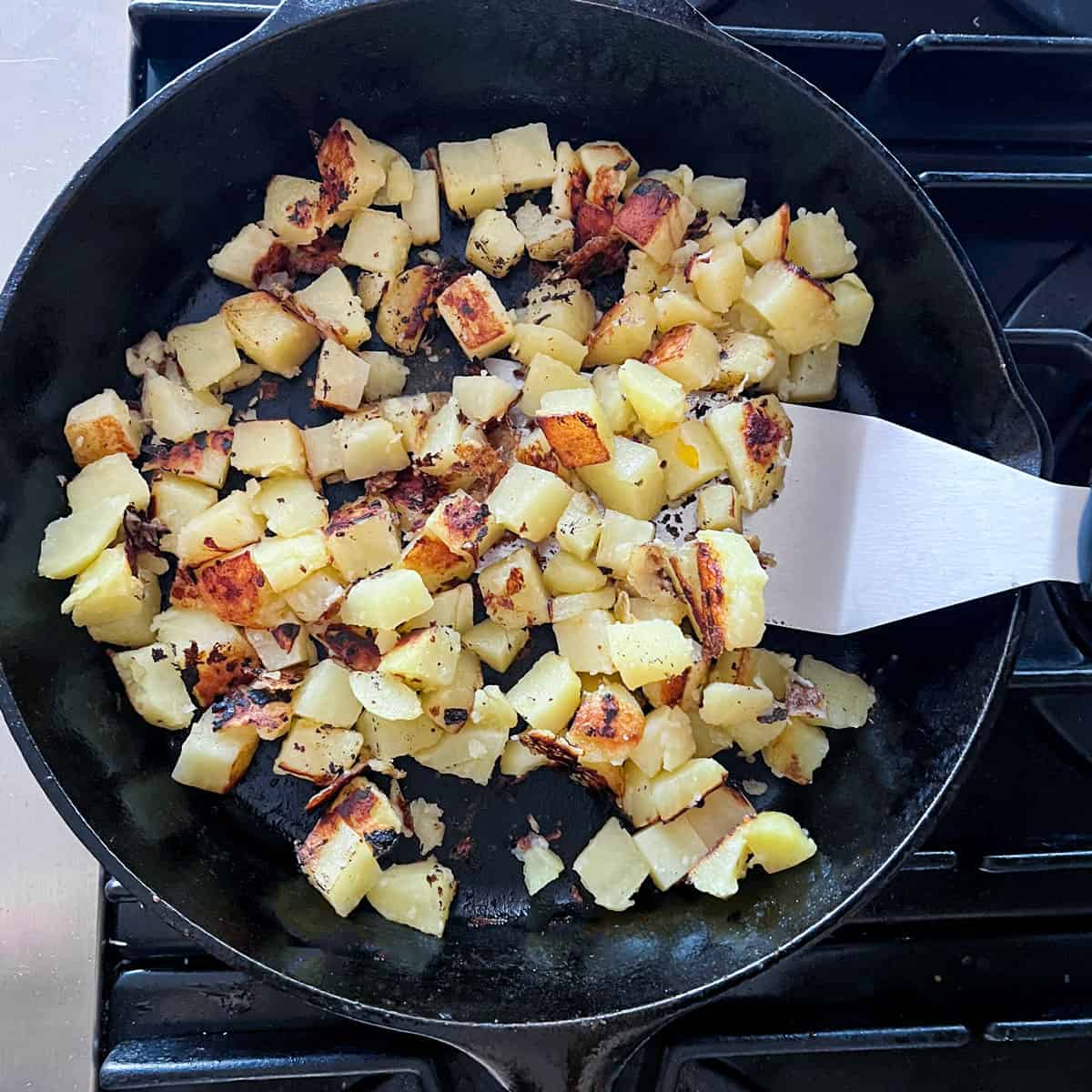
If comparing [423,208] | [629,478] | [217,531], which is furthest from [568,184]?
[217,531]

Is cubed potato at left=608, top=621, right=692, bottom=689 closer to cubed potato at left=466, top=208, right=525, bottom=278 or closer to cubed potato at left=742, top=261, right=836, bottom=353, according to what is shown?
cubed potato at left=742, top=261, right=836, bottom=353

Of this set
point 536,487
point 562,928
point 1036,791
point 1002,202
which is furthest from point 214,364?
point 1036,791

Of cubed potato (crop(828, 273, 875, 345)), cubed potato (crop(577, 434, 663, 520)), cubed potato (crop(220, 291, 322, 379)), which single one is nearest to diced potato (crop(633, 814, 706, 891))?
cubed potato (crop(577, 434, 663, 520))

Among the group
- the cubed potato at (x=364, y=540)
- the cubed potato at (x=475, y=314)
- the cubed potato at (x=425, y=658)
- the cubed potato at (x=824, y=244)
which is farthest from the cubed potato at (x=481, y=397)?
the cubed potato at (x=824, y=244)

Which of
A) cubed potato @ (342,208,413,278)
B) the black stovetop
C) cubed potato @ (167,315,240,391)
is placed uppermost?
cubed potato @ (342,208,413,278)

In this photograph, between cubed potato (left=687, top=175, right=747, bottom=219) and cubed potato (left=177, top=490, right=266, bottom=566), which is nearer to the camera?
cubed potato (left=177, top=490, right=266, bottom=566)

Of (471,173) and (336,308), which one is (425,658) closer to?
(336,308)
